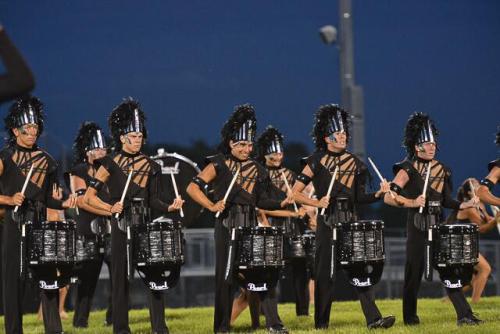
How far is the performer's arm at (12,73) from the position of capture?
174 inches

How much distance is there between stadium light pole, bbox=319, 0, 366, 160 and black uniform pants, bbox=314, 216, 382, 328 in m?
6.39

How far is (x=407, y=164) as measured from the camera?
11305 mm

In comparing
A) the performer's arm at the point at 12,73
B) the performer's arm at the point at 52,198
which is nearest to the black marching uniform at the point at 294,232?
the performer's arm at the point at 52,198

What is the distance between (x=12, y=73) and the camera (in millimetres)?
4426

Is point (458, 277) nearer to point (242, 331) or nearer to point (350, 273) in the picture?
point (350, 273)

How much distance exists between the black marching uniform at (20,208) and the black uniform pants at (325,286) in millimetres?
2605

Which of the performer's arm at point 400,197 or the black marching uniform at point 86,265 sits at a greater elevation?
the performer's arm at point 400,197

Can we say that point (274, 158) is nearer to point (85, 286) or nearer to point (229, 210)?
point (85, 286)

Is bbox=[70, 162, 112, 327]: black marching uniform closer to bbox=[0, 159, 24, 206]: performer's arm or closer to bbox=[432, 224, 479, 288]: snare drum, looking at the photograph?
bbox=[0, 159, 24, 206]: performer's arm

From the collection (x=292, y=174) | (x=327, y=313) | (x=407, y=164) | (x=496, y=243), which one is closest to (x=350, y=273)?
(x=327, y=313)

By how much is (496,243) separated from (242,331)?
10.6 meters

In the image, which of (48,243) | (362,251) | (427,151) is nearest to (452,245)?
(362,251)

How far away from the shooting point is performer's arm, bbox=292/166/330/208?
1086 centimetres

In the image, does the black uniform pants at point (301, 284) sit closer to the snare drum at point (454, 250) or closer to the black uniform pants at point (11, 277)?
the snare drum at point (454, 250)
